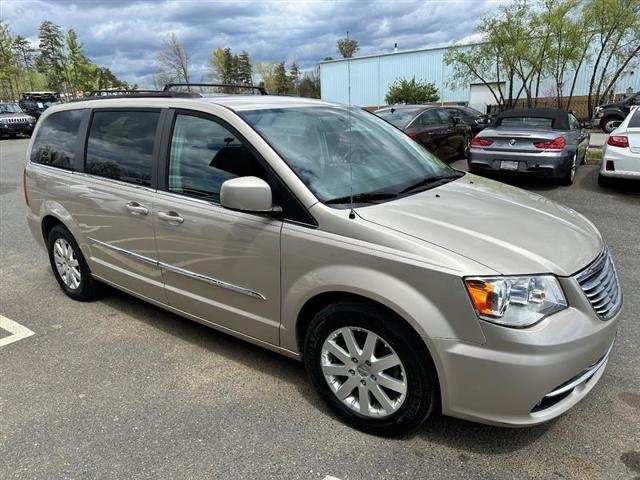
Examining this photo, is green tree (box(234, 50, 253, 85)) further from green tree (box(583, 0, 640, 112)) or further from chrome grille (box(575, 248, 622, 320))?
chrome grille (box(575, 248, 622, 320))

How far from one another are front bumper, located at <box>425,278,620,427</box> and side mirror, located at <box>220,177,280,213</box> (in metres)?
1.11

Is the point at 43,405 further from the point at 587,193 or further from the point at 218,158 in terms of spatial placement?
the point at 587,193

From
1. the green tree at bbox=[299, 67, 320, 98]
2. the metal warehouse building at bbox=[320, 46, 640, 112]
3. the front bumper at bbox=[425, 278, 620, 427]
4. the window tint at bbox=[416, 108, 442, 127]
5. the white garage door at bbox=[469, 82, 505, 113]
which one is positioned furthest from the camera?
the green tree at bbox=[299, 67, 320, 98]

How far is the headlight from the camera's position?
2.18 meters

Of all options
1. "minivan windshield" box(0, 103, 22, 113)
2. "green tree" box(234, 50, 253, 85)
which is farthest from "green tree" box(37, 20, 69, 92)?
"minivan windshield" box(0, 103, 22, 113)

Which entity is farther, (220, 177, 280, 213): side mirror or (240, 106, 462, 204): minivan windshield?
(240, 106, 462, 204): minivan windshield

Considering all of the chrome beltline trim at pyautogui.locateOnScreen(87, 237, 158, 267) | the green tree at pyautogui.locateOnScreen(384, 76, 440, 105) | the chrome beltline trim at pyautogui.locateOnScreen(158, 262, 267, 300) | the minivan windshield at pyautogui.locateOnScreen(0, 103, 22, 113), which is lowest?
the chrome beltline trim at pyautogui.locateOnScreen(158, 262, 267, 300)

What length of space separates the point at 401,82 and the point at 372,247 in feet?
125

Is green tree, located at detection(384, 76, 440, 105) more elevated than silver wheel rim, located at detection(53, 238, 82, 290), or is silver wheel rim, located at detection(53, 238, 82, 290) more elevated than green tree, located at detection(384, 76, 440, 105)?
green tree, located at detection(384, 76, 440, 105)

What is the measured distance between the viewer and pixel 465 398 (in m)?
2.31

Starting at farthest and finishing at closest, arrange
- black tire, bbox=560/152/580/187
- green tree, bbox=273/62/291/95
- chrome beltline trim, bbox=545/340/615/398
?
green tree, bbox=273/62/291/95 → black tire, bbox=560/152/580/187 → chrome beltline trim, bbox=545/340/615/398

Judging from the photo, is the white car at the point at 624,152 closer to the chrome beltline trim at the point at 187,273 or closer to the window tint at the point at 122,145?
the chrome beltline trim at the point at 187,273

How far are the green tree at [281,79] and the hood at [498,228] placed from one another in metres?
67.6

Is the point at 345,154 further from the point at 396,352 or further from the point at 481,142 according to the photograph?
the point at 481,142
